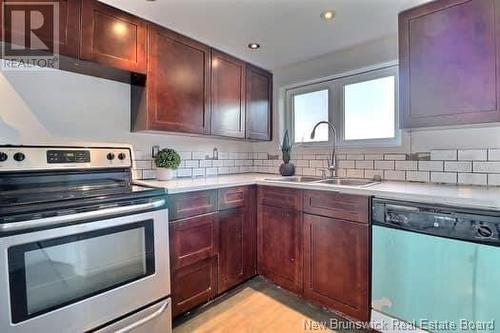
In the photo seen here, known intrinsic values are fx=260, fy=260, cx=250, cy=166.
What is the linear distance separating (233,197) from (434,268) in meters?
1.35

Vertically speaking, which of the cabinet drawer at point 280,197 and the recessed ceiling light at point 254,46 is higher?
the recessed ceiling light at point 254,46

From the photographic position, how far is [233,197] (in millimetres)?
2094

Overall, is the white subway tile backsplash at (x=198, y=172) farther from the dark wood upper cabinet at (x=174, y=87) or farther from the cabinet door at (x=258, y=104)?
the cabinet door at (x=258, y=104)

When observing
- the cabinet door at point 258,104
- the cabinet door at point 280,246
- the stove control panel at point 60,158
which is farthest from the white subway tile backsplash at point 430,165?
the stove control panel at point 60,158

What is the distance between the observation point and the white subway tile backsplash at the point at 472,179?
169 cm

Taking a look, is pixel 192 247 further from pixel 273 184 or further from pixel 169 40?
pixel 169 40

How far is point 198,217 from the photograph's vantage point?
A: 1.84 metres

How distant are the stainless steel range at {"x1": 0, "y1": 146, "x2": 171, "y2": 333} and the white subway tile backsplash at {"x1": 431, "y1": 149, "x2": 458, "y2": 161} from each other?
1912 mm

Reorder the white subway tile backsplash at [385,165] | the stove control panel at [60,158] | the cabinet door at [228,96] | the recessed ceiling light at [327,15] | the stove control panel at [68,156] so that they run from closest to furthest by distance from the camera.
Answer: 1. the stove control panel at [60,158]
2. the stove control panel at [68,156]
3. the recessed ceiling light at [327,15]
4. the white subway tile backsplash at [385,165]
5. the cabinet door at [228,96]

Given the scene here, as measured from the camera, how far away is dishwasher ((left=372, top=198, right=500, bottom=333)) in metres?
1.23

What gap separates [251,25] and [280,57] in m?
0.68

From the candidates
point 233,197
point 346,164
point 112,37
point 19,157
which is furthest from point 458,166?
point 19,157

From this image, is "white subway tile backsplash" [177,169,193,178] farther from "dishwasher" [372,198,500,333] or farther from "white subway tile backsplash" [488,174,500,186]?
"white subway tile backsplash" [488,174,500,186]

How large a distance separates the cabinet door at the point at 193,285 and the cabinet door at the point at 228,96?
1129mm
